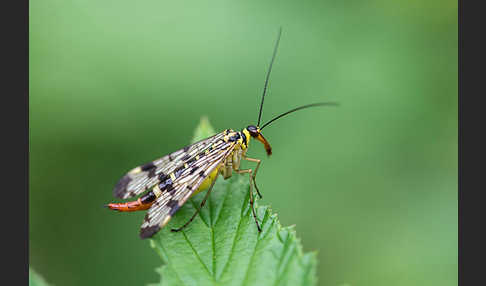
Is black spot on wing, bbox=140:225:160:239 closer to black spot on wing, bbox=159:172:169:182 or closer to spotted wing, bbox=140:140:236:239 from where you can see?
spotted wing, bbox=140:140:236:239

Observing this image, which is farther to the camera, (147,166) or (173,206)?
(147,166)

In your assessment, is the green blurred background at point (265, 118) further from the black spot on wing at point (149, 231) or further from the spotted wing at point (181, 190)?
the black spot on wing at point (149, 231)

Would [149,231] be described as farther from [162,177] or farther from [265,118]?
[265,118]

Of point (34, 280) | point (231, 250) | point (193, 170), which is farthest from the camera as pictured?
point (193, 170)

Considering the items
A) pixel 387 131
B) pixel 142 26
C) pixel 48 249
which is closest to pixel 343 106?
pixel 387 131

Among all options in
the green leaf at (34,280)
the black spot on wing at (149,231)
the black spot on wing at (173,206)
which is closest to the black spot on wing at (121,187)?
the black spot on wing at (173,206)

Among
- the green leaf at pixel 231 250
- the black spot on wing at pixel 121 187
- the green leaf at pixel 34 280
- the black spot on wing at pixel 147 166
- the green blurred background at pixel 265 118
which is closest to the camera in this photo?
the green leaf at pixel 34 280

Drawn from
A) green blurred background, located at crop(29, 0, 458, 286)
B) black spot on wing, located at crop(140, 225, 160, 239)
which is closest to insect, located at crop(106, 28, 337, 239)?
black spot on wing, located at crop(140, 225, 160, 239)

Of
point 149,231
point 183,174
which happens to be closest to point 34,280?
point 149,231
